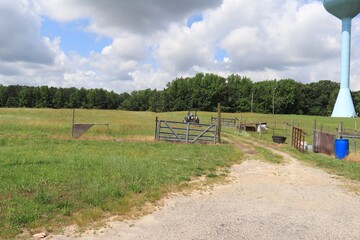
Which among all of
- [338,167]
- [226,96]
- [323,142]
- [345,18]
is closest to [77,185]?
[338,167]

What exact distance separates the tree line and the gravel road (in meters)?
102

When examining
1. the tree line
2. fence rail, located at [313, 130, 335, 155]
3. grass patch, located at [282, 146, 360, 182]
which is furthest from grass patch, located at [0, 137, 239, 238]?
the tree line

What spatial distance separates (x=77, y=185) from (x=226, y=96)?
112313 millimetres

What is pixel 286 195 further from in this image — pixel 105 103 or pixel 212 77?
pixel 105 103

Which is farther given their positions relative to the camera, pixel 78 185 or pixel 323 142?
pixel 323 142

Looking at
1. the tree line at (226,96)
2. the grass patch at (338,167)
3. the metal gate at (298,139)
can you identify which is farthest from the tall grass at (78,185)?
the tree line at (226,96)

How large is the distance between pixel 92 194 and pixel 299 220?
4.44 metres

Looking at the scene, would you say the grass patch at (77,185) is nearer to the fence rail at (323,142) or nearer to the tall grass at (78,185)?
the tall grass at (78,185)

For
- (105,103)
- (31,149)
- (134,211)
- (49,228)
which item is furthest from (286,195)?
(105,103)

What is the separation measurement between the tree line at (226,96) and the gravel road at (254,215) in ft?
336

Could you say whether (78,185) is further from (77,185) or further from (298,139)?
(298,139)

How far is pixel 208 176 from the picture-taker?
11.0 m

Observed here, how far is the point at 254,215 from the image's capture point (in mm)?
7043

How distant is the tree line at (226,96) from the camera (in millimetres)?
114688
